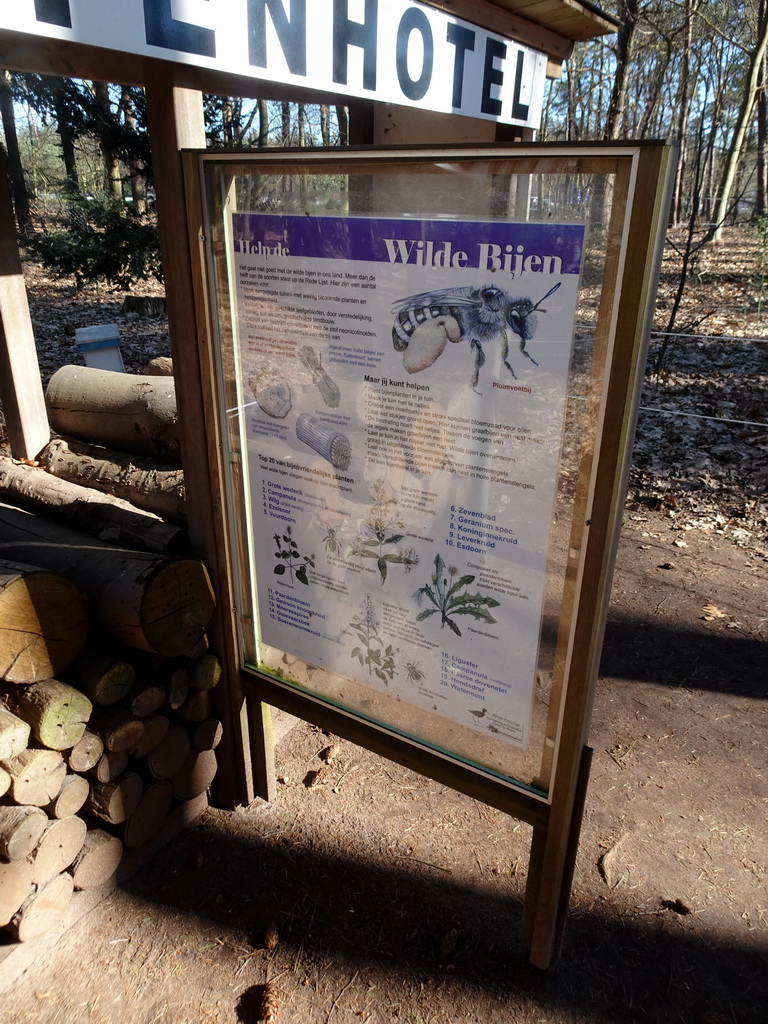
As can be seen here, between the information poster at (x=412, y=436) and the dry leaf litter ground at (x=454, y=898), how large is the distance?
97 cm

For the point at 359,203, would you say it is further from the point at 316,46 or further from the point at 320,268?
the point at 316,46

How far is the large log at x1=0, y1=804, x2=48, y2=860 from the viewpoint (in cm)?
226

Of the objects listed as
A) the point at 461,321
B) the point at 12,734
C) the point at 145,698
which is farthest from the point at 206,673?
the point at 461,321

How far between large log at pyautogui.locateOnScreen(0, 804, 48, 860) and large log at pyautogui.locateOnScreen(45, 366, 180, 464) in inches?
71.8

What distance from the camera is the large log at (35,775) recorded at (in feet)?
7.61

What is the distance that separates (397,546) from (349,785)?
5.36 feet

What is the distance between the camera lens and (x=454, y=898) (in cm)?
278

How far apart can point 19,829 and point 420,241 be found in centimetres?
221

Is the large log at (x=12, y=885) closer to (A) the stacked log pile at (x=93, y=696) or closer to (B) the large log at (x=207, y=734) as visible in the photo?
(A) the stacked log pile at (x=93, y=696)

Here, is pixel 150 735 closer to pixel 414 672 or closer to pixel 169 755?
pixel 169 755

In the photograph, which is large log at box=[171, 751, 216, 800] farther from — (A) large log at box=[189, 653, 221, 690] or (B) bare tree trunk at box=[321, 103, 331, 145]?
(B) bare tree trunk at box=[321, 103, 331, 145]

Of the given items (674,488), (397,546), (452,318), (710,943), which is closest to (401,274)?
(452,318)

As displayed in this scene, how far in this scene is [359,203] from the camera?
6.48 ft

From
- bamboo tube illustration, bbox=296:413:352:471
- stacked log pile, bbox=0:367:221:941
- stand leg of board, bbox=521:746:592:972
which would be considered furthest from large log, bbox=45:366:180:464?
stand leg of board, bbox=521:746:592:972
